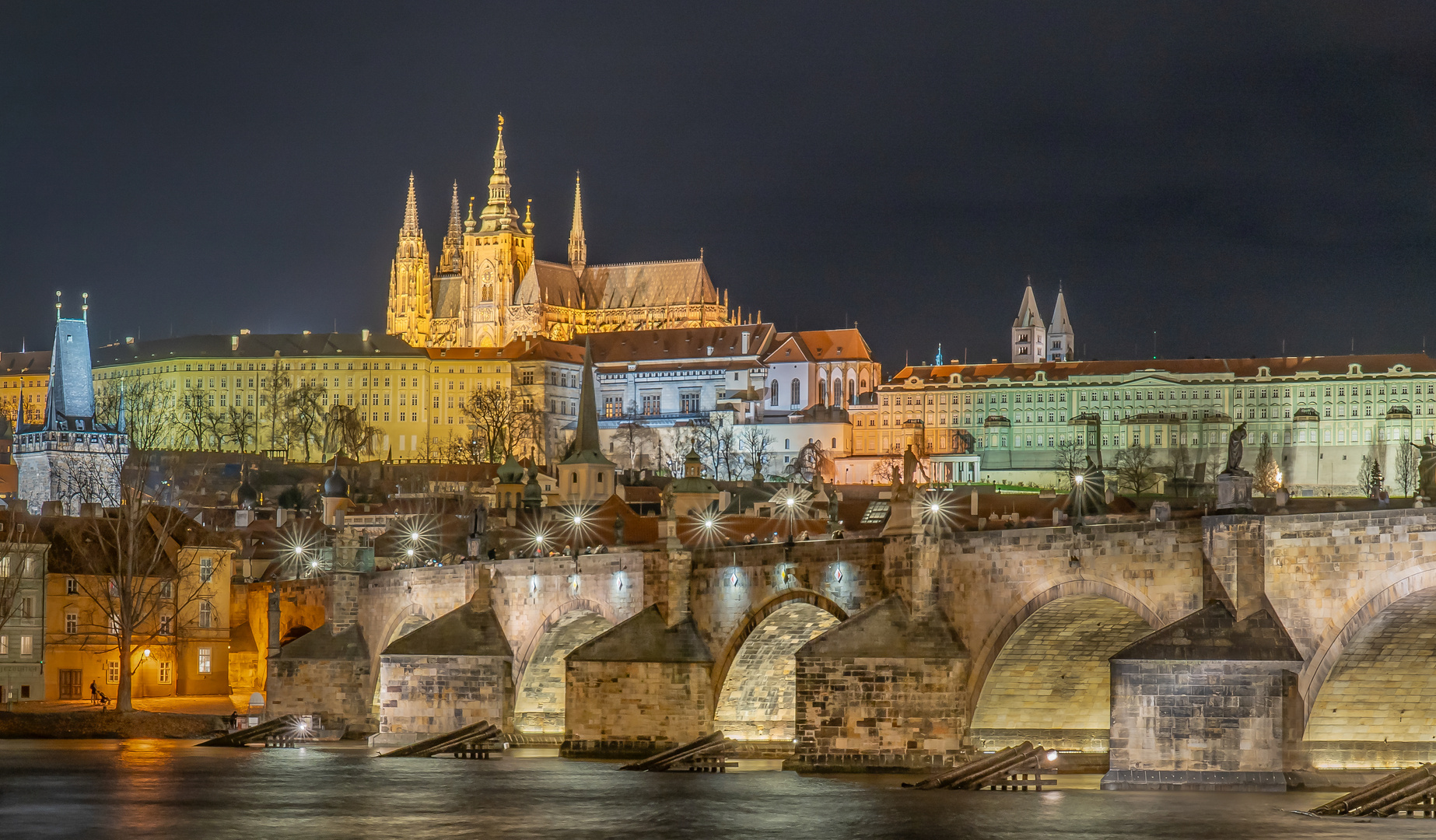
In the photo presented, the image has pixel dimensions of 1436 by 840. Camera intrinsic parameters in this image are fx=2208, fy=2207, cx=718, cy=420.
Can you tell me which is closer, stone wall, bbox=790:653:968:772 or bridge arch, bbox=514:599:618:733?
stone wall, bbox=790:653:968:772

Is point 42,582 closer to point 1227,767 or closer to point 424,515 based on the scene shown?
point 424,515

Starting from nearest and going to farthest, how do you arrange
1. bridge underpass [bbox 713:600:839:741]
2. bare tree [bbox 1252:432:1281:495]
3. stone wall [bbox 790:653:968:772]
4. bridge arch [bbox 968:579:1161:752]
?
bridge arch [bbox 968:579:1161:752], stone wall [bbox 790:653:968:772], bridge underpass [bbox 713:600:839:741], bare tree [bbox 1252:432:1281:495]

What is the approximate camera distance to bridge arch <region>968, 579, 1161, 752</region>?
4200cm

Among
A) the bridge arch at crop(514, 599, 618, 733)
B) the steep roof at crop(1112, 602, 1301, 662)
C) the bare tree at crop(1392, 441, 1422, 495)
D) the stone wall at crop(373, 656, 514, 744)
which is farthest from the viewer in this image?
the bare tree at crop(1392, 441, 1422, 495)

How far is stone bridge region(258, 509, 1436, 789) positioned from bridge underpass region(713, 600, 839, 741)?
0.20 feet

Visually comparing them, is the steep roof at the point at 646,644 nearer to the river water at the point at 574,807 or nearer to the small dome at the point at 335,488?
the river water at the point at 574,807

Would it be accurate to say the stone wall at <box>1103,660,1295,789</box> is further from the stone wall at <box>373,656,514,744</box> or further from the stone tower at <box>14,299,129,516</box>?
the stone tower at <box>14,299,129,516</box>

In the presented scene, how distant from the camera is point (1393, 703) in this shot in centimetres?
3703

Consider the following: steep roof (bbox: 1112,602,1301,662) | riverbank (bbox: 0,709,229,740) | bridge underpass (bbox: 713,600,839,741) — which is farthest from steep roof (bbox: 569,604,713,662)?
riverbank (bbox: 0,709,229,740)

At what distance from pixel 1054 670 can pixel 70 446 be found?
110024 millimetres

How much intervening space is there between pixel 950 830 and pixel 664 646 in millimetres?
16610

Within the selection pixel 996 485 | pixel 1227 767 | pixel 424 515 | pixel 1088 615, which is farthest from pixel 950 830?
pixel 996 485

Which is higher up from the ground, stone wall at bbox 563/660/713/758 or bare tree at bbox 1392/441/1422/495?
bare tree at bbox 1392/441/1422/495

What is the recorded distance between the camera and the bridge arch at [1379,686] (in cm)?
3525
